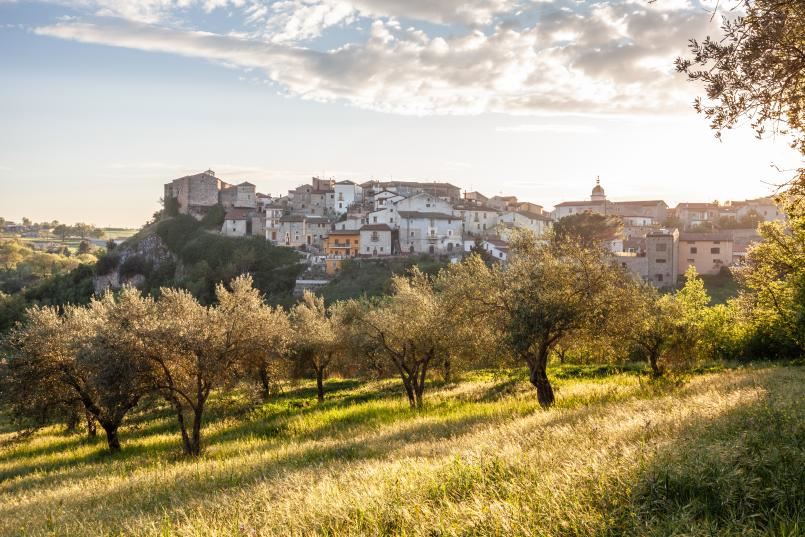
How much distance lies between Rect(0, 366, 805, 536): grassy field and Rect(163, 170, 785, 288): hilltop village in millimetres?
67374

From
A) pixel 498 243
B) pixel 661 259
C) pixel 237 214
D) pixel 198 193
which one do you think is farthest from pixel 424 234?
pixel 198 193

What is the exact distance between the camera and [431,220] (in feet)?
336

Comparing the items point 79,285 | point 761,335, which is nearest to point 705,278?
point 761,335

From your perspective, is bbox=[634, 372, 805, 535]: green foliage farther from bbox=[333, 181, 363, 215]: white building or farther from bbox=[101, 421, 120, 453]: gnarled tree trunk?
bbox=[333, 181, 363, 215]: white building

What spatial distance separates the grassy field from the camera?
5371 mm

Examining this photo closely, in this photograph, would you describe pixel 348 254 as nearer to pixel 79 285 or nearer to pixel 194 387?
pixel 79 285

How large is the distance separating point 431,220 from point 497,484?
9629 centimetres

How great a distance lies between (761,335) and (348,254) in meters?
76.7

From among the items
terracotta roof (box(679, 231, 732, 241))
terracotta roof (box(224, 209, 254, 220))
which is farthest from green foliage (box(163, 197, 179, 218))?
terracotta roof (box(679, 231, 732, 241))

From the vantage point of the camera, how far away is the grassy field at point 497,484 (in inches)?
211

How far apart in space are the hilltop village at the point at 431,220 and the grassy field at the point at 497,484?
2653 inches

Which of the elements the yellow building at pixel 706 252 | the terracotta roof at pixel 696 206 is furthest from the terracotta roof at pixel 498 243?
the terracotta roof at pixel 696 206

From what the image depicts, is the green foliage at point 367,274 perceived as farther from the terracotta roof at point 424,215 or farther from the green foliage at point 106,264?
the green foliage at point 106,264

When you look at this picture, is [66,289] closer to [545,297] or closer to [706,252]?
[706,252]
